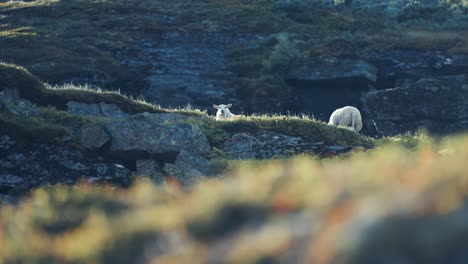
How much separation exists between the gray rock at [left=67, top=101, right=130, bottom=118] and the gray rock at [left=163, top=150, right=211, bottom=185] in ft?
18.5

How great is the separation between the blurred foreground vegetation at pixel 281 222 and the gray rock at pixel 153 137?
11.1 metres

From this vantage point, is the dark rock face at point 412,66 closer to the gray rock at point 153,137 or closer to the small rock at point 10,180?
the gray rock at point 153,137

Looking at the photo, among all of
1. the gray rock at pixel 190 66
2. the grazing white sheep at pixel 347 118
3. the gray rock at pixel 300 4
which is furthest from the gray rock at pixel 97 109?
the gray rock at pixel 300 4

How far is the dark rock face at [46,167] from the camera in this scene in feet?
66.2

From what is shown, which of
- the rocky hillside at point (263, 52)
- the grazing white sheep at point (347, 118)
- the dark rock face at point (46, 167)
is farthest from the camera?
the rocky hillside at point (263, 52)

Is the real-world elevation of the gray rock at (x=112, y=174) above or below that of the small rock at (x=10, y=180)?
below

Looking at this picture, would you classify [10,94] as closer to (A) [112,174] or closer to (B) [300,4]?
(A) [112,174]

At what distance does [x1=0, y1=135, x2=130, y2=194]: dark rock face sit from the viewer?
20.2 m

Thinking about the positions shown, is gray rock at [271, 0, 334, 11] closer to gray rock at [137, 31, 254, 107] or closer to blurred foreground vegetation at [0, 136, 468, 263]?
gray rock at [137, 31, 254, 107]

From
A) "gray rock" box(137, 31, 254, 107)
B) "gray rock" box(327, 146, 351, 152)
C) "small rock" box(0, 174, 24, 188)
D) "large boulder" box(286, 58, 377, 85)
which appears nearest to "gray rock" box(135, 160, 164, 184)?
"small rock" box(0, 174, 24, 188)

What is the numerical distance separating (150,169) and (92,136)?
78.6 inches

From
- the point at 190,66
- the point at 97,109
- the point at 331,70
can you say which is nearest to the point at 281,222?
the point at 97,109

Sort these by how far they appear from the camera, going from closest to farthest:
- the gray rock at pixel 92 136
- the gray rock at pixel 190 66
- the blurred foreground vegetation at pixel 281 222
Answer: the blurred foreground vegetation at pixel 281 222
the gray rock at pixel 92 136
the gray rock at pixel 190 66

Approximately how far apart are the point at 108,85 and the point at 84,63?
2900 millimetres
